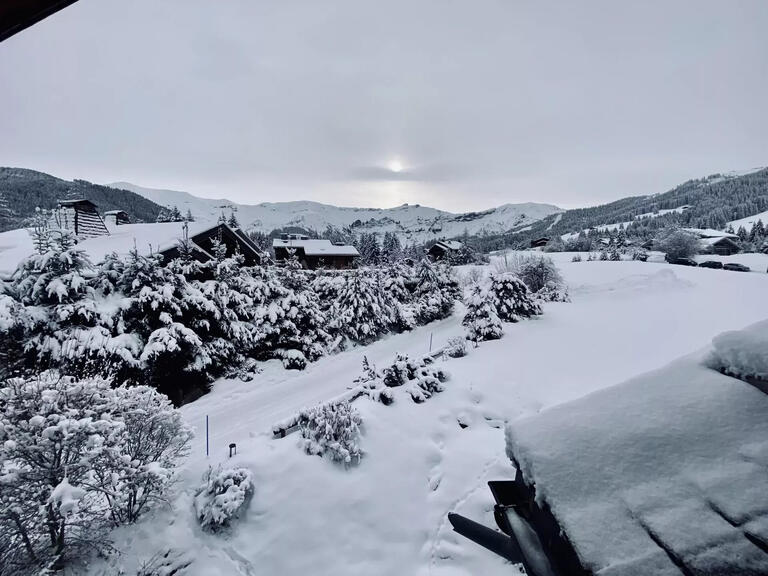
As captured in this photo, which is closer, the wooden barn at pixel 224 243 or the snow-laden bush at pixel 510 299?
the wooden barn at pixel 224 243

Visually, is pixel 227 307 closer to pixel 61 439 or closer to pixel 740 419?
pixel 61 439

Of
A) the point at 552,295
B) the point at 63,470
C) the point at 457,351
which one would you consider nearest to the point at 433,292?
the point at 552,295

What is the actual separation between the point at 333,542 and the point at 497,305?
13.9 m

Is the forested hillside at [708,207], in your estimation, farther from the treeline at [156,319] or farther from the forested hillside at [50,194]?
A: the forested hillside at [50,194]

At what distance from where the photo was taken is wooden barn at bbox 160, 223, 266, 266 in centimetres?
1502

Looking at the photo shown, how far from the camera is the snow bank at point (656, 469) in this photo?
3.54 ft

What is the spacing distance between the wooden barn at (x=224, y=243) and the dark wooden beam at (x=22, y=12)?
1435cm

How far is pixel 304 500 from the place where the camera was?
598 centimetres

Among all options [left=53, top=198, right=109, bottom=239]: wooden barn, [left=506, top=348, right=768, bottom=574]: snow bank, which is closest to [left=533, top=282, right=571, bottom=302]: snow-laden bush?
[left=506, top=348, right=768, bottom=574]: snow bank

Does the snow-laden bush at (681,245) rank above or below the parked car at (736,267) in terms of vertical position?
above

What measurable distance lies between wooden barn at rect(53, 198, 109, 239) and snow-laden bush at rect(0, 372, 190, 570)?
15.4 metres

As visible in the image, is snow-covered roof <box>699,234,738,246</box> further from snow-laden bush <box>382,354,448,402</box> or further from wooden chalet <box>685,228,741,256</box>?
snow-laden bush <box>382,354,448,402</box>

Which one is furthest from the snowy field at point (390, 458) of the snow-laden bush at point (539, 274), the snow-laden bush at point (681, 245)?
the snow-laden bush at point (681, 245)

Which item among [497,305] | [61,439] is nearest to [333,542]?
[61,439]
